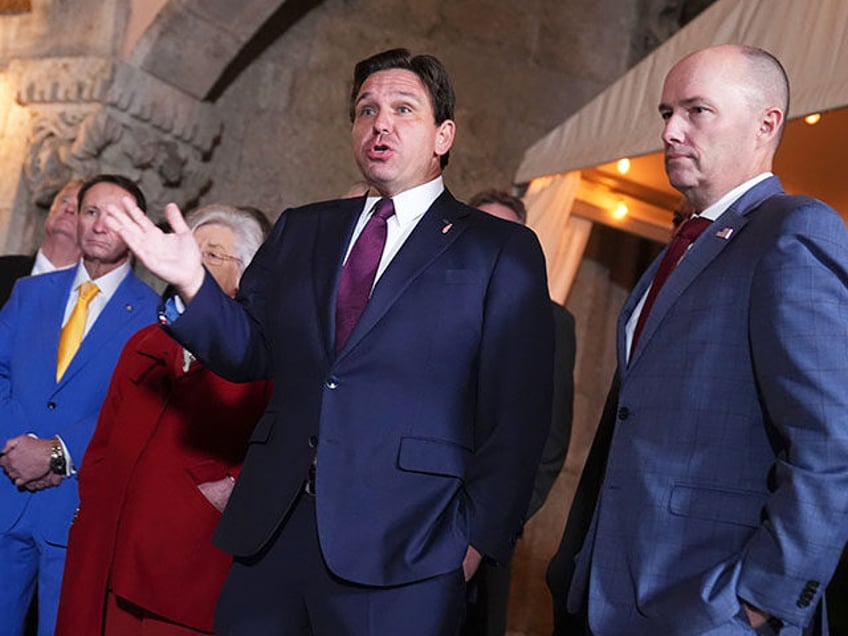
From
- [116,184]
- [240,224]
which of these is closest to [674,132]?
[240,224]

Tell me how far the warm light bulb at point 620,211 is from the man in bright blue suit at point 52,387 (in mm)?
2205

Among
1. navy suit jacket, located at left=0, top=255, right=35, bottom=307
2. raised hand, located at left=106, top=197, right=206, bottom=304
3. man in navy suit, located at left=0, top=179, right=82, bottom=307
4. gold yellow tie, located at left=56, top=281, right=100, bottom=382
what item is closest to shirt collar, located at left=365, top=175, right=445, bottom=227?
raised hand, located at left=106, top=197, right=206, bottom=304

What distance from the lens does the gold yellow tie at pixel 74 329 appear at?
3.27 metres

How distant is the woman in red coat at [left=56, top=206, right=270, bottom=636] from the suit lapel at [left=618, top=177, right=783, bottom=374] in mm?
1124

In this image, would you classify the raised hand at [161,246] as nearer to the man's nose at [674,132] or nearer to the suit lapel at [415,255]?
the suit lapel at [415,255]

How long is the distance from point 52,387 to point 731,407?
2131 mm

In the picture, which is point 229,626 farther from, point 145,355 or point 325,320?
point 145,355

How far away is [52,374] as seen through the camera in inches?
127

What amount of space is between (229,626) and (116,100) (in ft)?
11.4

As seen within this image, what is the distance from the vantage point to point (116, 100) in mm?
4957

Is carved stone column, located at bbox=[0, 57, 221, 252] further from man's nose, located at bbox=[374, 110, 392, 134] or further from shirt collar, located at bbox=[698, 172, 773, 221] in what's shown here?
shirt collar, located at bbox=[698, 172, 773, 221]

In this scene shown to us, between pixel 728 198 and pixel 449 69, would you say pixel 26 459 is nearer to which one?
pixel 728 198

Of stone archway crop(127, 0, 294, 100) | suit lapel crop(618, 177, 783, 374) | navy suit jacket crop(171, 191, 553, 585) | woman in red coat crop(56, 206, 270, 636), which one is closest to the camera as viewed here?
suit lapel crop(618, 177, 783, 374)

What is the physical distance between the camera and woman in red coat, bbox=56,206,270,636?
8.38 feet
